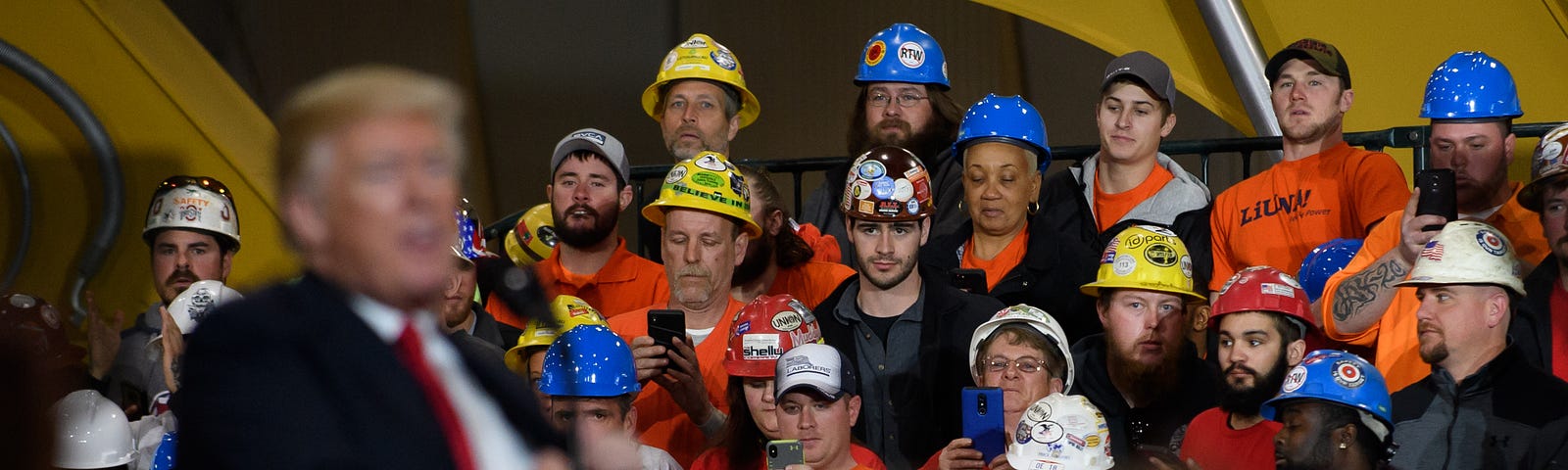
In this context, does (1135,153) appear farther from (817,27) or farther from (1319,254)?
(817,27)

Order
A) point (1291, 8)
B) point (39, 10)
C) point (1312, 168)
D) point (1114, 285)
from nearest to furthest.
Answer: point (1114, 285) → point (1312, 168) → point (1291, 8) → point (39, 10)

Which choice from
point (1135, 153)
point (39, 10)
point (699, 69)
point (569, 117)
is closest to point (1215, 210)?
point (1135, 153)

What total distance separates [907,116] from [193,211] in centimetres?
259

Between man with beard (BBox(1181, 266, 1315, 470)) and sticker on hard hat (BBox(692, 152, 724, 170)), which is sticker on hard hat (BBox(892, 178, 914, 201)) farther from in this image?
man with beard (BBox(1181, 266, 1315, 470))

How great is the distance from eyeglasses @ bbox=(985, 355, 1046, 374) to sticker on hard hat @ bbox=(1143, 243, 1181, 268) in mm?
541

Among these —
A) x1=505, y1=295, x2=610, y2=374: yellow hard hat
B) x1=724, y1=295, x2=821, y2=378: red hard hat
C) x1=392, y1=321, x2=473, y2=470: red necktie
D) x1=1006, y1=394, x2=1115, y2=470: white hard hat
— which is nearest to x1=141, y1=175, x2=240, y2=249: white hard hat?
x1=505, y1=295, x2=610, y2=374: yellow hard hat

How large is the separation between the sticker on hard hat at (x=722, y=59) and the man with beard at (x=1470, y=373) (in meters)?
3.05

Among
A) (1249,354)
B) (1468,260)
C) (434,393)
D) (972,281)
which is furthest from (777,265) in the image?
(434,393)

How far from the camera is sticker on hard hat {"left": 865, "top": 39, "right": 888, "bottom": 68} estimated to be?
20.8 feet

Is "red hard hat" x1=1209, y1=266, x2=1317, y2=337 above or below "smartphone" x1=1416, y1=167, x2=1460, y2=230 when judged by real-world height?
below

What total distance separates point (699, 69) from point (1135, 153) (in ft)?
5.96

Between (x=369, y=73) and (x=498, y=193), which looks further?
(x=498, y=193)

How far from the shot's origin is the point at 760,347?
4883 mm

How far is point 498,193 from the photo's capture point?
492 inches
